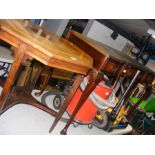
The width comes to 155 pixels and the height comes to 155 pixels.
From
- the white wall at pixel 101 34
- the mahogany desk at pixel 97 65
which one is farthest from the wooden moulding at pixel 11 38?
the white wall at pixel 101 34

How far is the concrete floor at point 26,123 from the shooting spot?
1297 mm

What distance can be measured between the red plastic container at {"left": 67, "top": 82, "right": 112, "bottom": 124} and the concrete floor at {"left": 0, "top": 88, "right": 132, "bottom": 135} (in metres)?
0.10

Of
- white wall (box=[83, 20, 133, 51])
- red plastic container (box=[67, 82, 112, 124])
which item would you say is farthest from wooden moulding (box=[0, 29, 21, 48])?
white wall (box=[83, 20, 133, 51])

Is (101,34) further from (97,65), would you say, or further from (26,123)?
(26,123)

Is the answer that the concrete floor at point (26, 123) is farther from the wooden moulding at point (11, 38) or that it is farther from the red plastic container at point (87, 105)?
the wooden moulding at point (11, 38)

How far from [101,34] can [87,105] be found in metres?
3.83

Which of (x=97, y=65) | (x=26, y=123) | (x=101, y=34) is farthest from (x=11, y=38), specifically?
(x=101, y=34)

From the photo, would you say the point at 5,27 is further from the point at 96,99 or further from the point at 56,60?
the point at 96,99

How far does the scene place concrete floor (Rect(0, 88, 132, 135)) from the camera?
4.25 feet

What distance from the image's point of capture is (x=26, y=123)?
1413 millimetres

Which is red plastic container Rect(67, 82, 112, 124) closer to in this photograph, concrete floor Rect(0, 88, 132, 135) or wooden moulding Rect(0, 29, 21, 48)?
concrete floor Rect(0, 88, 132, 135)

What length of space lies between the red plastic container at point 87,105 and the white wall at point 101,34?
Answer: 344 centimetres
